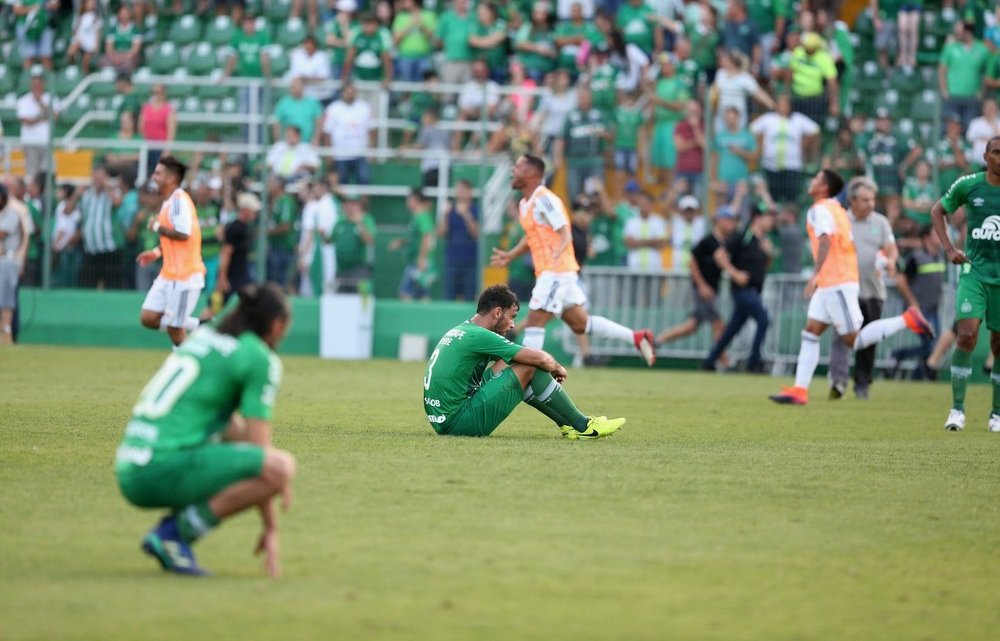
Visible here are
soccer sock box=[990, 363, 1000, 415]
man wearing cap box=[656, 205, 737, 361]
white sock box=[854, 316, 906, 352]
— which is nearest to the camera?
soccer sock box=[990, 363, 1000, 415]

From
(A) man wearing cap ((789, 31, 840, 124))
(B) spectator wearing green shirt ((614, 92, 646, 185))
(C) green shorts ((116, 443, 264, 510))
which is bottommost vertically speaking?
(C) green shorts ((116, 443, 264, 510))

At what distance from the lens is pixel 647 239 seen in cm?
2409

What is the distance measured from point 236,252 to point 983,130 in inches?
431

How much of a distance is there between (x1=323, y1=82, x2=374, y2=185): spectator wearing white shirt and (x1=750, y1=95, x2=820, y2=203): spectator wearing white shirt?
606 centimetres

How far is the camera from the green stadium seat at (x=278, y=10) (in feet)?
95.1

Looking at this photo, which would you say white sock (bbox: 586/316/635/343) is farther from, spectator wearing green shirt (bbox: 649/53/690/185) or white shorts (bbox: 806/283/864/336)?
spectator wearing green shirt (bbox: 649/53/690/185)

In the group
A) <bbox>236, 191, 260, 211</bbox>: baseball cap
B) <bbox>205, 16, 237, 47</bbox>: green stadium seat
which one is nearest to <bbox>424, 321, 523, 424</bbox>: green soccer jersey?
<bbox>236, 191, 260, 211</bbox>: baseball cap

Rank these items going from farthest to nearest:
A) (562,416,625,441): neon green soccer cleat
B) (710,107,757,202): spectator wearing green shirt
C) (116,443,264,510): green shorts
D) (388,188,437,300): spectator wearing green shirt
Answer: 1. (388,188,437,300): spectator wearing green shirt
2. (710,107,757,202): spectator wearing green shirt
3. (562,416,625,441): neon green soccer cleat
4. (116,443,264,510): green shorts

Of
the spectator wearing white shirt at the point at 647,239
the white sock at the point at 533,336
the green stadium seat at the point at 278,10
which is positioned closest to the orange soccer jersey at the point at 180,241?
the white sock at the point at 533,336

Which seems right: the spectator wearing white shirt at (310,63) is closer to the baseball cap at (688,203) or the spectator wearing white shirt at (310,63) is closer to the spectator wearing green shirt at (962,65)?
the baseball cap at (688,203)

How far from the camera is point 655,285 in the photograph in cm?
2412

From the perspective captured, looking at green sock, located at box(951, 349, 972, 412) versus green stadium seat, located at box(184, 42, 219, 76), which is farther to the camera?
green stadium seat, located at box(184, 42, 219, 76)

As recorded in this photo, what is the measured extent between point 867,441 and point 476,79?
13.6 m

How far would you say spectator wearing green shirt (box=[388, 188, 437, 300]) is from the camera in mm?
23859
